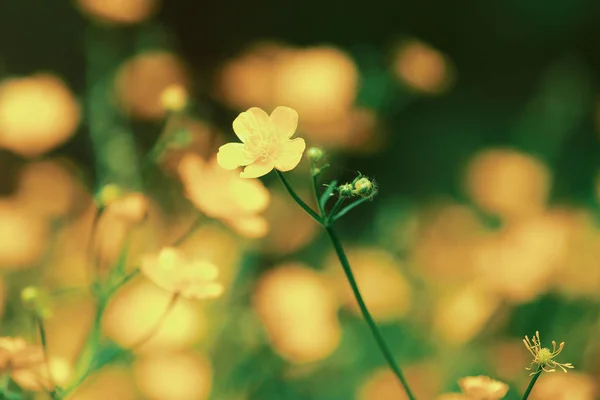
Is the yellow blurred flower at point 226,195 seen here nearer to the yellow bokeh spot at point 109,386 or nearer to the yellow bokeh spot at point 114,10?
the yellow bokeh spot at point 109,386

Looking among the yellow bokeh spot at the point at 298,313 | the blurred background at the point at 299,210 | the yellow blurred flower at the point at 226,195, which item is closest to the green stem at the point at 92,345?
the blurred background at the point at 299,210

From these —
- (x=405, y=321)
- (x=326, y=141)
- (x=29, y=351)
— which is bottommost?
(x=405, y=321)

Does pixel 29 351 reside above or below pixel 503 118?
above

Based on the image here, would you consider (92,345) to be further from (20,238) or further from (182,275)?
(20,238)

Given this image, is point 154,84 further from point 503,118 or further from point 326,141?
point 503,118

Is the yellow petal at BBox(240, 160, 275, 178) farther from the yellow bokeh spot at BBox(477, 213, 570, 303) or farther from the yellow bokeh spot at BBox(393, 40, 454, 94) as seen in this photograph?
the yellow bokeh spot at BBox(393, 40, 454, 94)

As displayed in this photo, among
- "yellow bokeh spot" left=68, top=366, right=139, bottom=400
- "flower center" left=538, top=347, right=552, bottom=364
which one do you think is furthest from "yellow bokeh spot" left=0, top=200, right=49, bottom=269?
"flower center" left=538, top=347, right=552, bottom=364

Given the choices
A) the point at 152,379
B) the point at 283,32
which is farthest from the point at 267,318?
the point at 283,32

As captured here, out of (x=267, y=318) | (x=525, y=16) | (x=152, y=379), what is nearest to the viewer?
(x=152, y=379)
